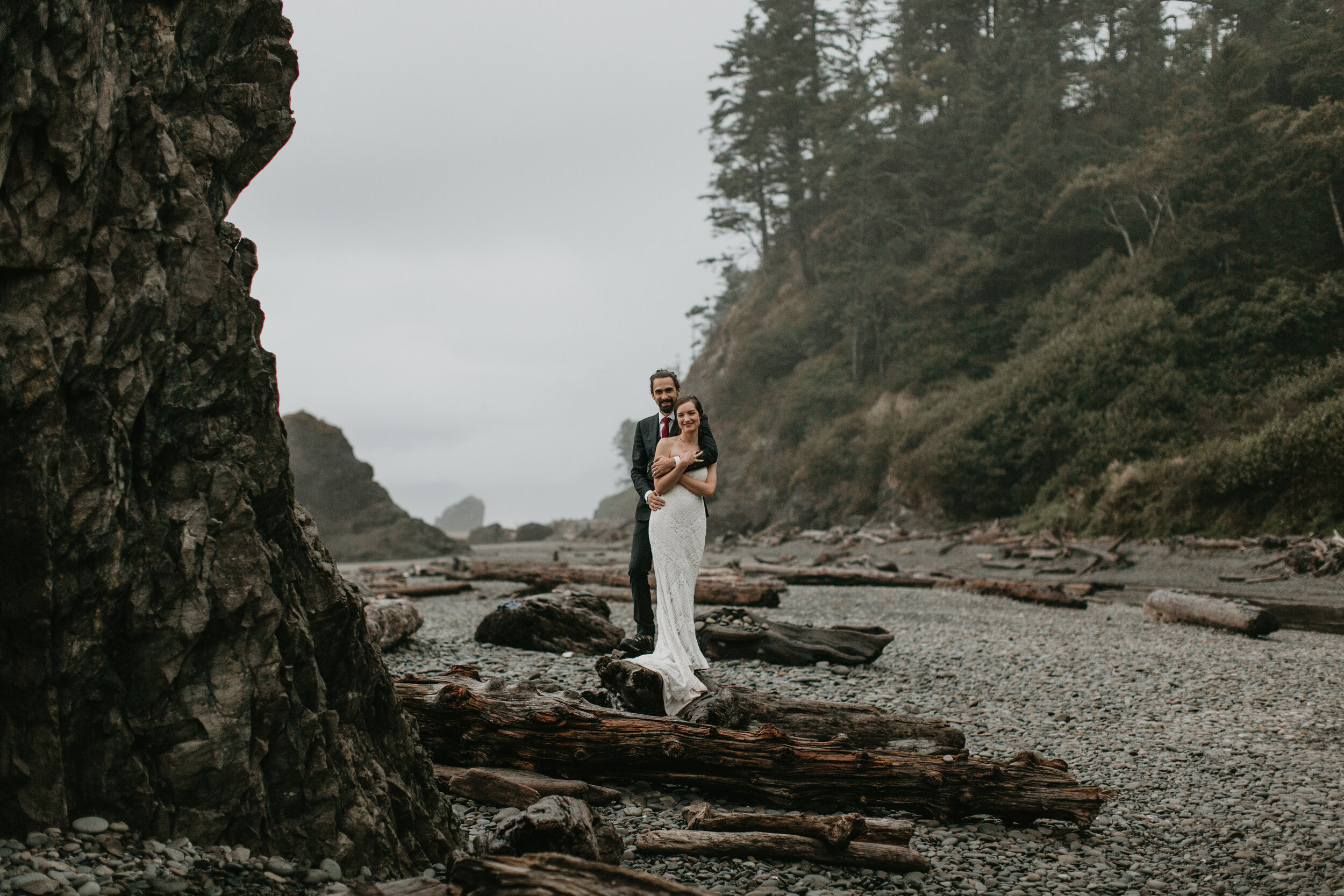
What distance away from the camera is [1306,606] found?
13266 mm

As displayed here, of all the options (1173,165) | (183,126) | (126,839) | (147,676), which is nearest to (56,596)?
(147,676)

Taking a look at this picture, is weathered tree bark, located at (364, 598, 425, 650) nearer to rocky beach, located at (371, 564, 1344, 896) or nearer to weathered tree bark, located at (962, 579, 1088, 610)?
rocky beach, located at (371, 564, 1344, 896)

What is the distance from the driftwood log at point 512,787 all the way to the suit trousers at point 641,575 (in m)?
3.03

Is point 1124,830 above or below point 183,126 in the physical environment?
below

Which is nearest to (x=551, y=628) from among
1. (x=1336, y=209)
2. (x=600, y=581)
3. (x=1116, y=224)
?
(x=600, y=581)

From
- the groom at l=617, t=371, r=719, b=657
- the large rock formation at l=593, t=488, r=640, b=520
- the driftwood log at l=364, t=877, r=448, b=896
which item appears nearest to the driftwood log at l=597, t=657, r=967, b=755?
the groom at l=617, t=371, r=719, b=657

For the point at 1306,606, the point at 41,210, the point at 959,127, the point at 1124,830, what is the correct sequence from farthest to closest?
the point at 959,127, the point at 1306,606, the point at 1124,830, the point at 41,210

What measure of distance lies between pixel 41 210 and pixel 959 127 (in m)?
50.1

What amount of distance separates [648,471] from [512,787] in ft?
11.1

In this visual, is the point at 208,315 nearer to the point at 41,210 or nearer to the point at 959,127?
the point at 41,210

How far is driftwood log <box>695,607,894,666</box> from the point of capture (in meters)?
8.17

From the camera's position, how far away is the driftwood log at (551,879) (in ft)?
8.70

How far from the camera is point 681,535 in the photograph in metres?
6.44

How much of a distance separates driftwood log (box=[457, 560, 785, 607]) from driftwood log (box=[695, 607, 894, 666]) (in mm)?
1562
